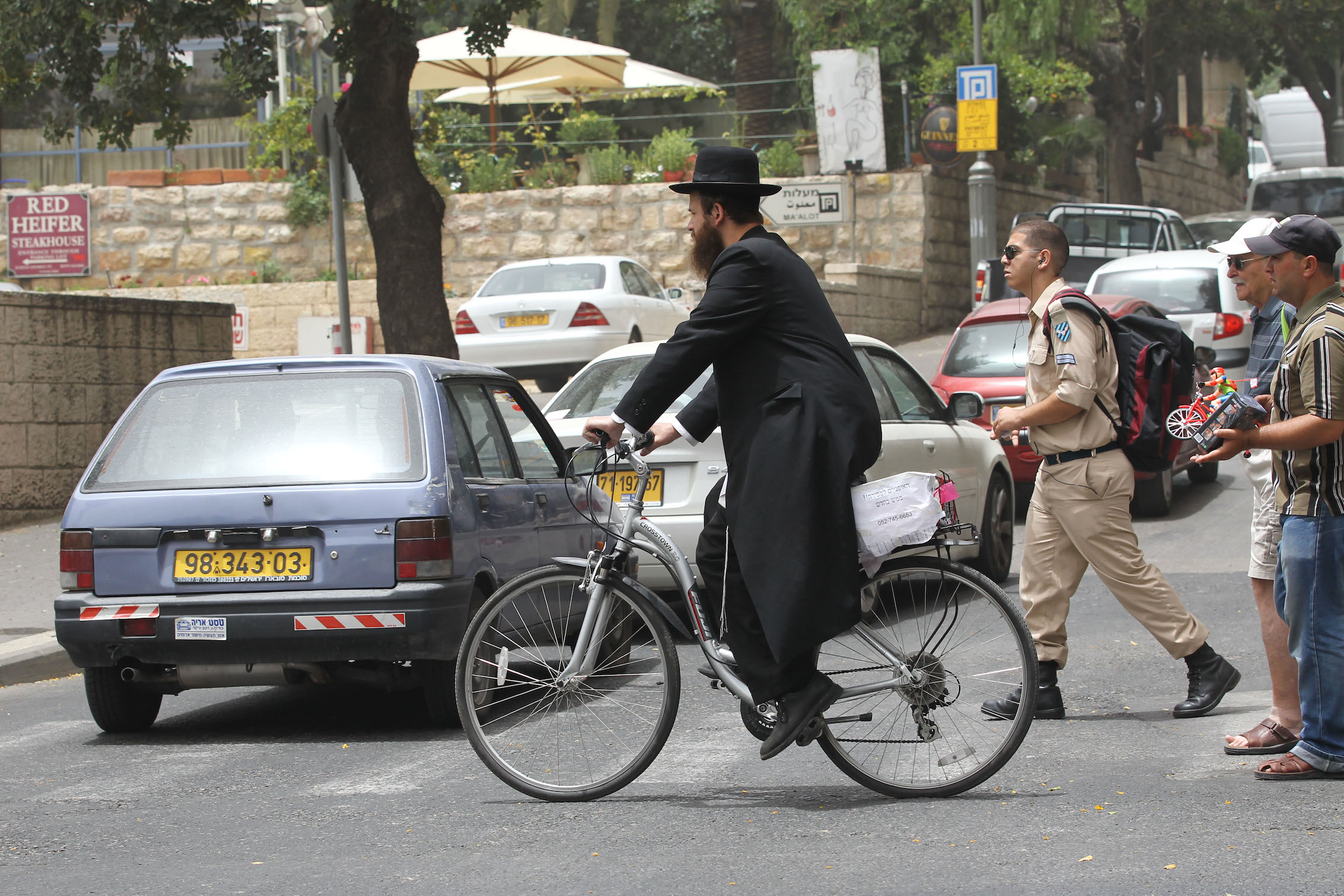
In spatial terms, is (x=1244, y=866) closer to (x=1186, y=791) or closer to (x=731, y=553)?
(x=1186, y=791)

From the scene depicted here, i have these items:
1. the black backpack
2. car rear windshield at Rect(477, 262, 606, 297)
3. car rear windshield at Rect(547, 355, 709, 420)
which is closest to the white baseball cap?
the black backpack

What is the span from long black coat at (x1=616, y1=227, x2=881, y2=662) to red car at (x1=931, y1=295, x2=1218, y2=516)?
7.44 m

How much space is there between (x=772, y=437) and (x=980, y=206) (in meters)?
20.2

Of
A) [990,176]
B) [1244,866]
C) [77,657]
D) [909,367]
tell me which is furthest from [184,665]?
[990,176]

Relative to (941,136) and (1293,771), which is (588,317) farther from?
(1293,771)

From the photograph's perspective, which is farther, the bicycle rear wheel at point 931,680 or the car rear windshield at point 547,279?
the car rear windshield at point 547,279

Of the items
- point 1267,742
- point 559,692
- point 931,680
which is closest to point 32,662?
point 559,692

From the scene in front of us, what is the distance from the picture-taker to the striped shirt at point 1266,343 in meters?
5.56

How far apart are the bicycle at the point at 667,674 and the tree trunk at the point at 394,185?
9277 mm

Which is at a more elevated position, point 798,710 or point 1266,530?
point 1266,530

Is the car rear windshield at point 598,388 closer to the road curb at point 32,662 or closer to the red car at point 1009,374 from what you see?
the road curb at point 32,662

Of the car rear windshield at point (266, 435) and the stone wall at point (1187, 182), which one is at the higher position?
the stone wall at point (1187, 182)

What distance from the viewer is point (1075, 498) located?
628 centimetres

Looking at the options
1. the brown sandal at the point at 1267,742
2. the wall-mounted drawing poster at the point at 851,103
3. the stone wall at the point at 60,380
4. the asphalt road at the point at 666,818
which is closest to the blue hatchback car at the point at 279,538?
the asphalt road at the point at 666,818
